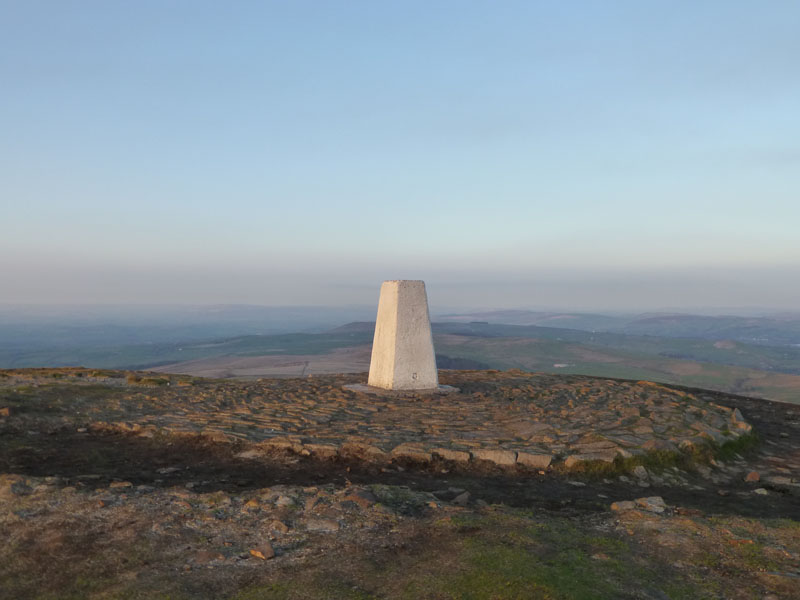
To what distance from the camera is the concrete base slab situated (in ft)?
59.6

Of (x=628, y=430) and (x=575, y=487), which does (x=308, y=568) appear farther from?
(x=628, y=430)

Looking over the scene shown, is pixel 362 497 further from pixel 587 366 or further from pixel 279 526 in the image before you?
pixel 587 366

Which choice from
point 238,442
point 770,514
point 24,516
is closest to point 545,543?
point 770,514

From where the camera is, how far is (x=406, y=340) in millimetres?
18562

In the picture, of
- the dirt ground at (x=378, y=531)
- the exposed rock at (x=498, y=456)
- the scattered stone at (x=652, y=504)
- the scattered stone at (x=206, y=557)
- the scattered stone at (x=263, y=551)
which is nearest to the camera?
the dirt ground at (x=378, y=531)

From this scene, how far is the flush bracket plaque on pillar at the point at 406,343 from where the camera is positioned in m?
18.5

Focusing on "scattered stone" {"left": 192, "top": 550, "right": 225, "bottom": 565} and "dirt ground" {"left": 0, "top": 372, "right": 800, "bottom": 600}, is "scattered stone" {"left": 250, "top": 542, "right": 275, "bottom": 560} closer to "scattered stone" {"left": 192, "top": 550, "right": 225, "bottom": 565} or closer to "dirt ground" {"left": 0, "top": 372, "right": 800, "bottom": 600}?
"dirt ground" {"left": 0, "top": 372, "right": 800, "bottom": 600}

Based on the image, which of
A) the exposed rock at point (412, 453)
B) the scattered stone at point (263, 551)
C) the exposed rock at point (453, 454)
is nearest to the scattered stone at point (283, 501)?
the scattered stone at point (263, 551)

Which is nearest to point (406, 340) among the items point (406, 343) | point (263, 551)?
point (406, 343)

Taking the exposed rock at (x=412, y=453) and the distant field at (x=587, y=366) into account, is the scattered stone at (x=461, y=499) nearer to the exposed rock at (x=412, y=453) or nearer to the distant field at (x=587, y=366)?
the exposed rock at (x=412, y=453)

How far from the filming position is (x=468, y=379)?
899 inches

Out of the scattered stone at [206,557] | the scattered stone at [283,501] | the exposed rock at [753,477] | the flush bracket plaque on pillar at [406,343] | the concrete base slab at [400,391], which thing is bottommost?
the exposed rock at [753,477]

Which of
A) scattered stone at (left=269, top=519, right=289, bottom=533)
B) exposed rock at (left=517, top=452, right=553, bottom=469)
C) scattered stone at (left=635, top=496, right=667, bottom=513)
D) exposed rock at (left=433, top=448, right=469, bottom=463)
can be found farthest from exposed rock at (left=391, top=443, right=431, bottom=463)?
scattered stone at (left=269, top=519, right=289, bottom=533)

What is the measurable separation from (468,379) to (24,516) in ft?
57.2
